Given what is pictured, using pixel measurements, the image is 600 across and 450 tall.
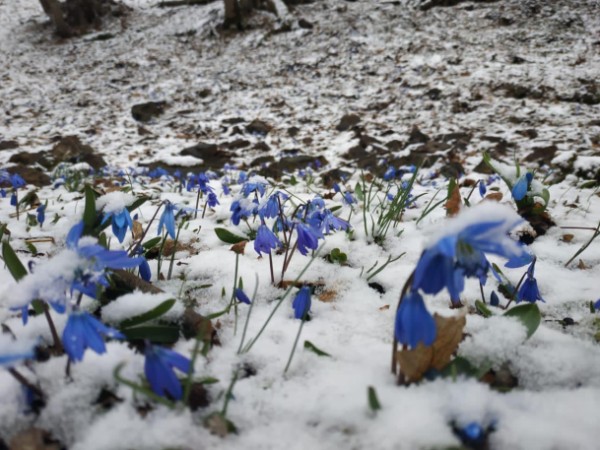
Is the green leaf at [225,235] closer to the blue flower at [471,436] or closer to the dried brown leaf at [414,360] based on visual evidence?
the dried brown leaf at [414,360]

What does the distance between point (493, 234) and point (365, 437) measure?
0.52m

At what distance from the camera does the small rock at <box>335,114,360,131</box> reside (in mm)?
7367

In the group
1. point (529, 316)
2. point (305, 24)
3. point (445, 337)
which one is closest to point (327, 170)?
point (529, 316)

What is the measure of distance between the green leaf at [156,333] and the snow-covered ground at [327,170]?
4 cm

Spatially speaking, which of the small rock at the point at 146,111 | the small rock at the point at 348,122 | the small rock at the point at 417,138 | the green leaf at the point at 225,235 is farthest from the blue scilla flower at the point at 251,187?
the small rock at the point at 146,111

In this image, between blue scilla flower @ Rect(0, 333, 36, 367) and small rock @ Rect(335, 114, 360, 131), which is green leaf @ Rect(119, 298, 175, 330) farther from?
small rock @ Rect(335, 114, 360, 131)

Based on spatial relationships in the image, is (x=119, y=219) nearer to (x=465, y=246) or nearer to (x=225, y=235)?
(x=225, y=235)

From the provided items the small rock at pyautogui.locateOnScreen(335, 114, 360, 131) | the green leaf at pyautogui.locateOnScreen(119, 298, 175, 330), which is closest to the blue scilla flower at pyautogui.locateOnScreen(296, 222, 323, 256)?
the green leaf at pyautogui.locateOnScreen(119, 298, 175, 330)

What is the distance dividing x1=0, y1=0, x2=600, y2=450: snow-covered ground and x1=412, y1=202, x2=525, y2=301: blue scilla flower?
0.21 feet

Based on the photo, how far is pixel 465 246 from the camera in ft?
2.43

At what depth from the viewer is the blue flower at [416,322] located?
29.4 inches

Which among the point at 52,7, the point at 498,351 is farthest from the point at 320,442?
the point at 52,7

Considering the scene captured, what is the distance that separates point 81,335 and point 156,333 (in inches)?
13.1

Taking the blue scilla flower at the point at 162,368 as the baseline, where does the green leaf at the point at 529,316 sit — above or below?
below
